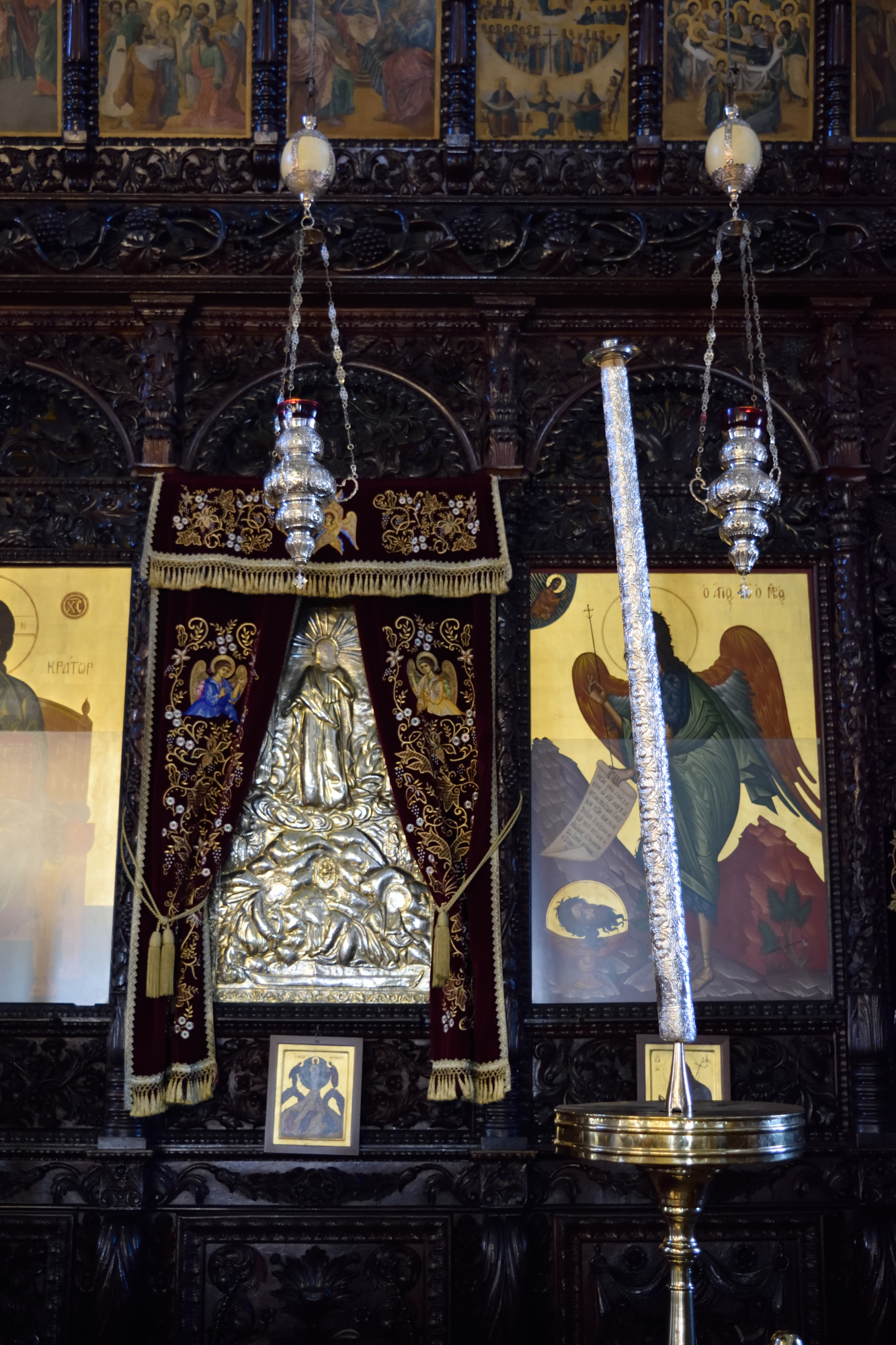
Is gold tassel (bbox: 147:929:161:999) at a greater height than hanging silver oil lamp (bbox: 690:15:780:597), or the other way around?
hanging silver oil lamp (bbox: 690:15:780:597)

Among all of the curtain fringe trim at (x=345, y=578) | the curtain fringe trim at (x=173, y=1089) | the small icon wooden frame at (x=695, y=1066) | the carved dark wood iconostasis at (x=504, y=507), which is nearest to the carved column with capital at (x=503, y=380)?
the carved dark wood iconostasis at (x=504, y=507)

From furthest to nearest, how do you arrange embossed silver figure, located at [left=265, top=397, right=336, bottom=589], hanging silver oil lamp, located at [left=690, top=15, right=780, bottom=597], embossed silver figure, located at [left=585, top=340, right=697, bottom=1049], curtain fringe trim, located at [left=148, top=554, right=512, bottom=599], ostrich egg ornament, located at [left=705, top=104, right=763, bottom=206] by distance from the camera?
curtain fringe trim, located at [left=148, top=554, right=512, bottom=599], ostrich egg ornament, located at [left=705, top=104, right=763, bottom=206], embossed silver figure, located at [left=265, top=397, right=336, bottom=589], hanging silver oil lamp, located at [left=690, top=15, right=780, bottom=597], embossed silver figure, located at [left=585, top=340, right=697, bottom=1049]

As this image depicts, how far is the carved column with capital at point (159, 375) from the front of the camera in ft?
18.4

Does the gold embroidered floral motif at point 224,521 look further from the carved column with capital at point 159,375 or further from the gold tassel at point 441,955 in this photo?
the gold tassel at point 441,955

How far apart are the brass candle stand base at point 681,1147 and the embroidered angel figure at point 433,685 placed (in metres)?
3.23

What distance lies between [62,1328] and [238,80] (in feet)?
16.0

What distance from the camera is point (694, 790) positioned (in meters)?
5.55

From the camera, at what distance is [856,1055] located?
5.24 m

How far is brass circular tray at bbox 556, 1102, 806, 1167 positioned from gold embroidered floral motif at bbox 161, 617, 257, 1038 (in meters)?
3.28

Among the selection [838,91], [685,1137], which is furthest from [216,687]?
[685,1137]

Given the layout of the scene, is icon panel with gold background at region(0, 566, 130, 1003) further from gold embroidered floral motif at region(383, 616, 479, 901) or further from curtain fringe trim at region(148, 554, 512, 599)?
gold embroidered floral motif at region(383, 616, 479, 901)

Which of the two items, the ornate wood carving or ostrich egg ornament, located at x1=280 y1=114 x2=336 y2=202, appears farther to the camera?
the ornate wood carving

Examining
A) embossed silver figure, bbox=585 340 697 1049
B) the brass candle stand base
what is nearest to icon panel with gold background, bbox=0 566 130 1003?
embossed silver figure, bbox=585 340 697 1049

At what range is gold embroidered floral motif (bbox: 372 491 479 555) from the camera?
5.45 metres
